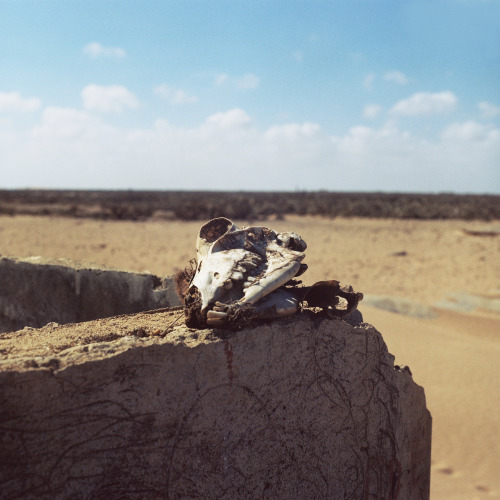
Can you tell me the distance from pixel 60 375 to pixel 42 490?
1.23ft

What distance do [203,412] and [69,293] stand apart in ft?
6.45

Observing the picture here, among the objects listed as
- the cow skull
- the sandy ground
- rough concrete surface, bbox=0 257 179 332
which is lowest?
the sandy ground

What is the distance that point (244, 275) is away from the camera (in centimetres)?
219

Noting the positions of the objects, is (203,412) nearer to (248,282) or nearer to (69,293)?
(248,282)

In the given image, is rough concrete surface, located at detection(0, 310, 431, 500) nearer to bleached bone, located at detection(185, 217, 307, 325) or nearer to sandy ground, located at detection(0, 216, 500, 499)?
bleached bone, located at detection(185, 217, 307, 325)

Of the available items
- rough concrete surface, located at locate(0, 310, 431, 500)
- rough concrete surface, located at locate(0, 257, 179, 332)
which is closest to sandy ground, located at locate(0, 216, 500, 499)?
rough concrete surface, located at locate(0, 257, 179, 332)

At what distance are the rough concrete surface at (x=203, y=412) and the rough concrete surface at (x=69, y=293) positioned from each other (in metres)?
0.86

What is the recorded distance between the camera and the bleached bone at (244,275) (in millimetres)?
2092

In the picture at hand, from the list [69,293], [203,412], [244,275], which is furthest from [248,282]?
[69,293]

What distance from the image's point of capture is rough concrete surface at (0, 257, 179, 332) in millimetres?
3492

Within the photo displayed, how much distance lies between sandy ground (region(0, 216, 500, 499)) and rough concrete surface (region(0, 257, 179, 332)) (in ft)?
1.49

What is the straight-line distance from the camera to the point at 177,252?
12406 mm

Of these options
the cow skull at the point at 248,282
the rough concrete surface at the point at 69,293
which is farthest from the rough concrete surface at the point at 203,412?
the rough concrete surface at the point at 69,293

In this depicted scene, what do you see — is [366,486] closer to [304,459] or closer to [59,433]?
[304,459]
